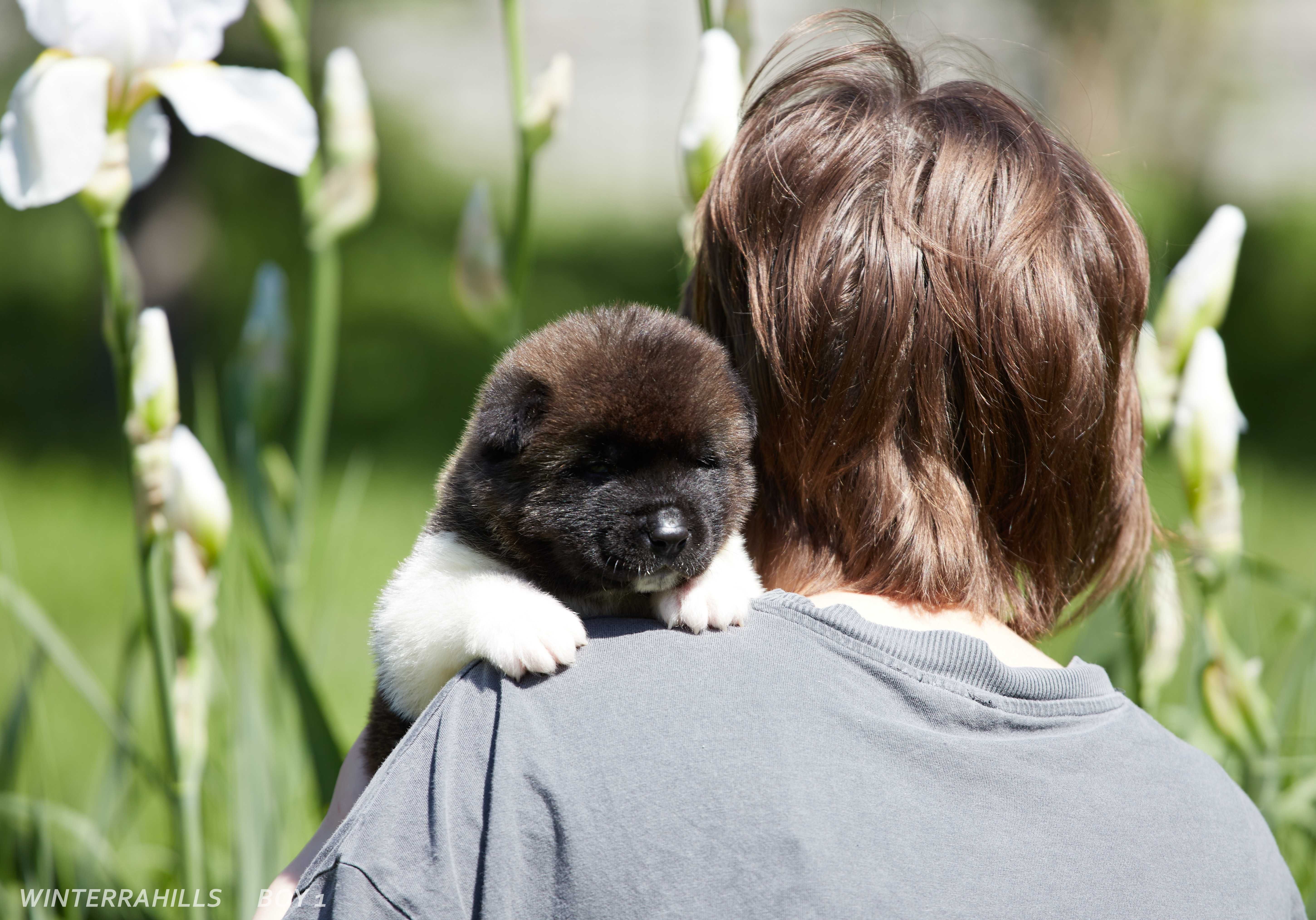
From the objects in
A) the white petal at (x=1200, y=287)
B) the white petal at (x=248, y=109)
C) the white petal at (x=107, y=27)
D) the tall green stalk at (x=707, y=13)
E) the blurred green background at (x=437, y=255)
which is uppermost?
the tall green stalk at (x=707, y=13)

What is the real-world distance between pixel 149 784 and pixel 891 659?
196cm

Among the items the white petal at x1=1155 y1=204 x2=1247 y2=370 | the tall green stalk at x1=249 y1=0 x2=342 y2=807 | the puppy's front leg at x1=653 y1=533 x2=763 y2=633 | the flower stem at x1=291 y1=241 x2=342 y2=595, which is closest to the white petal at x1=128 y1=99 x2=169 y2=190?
the tall green stalk at x1=249 y1=0 x2=342 y2=807

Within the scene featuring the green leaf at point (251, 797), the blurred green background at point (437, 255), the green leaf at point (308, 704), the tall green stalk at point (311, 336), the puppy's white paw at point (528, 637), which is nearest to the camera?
the puppy's white paw at point (528, 637)

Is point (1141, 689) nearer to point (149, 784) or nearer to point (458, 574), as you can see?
point (458, 574)

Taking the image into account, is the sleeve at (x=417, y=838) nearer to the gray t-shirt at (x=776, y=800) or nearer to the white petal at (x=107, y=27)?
the gray t-shirt at (x=776, y=800)

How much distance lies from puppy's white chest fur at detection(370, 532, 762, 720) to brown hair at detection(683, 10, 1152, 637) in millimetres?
198

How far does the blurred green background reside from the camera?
324 centimetres

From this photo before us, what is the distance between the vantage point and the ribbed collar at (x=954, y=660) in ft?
4.57

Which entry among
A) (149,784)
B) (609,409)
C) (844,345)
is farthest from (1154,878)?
(149,784)

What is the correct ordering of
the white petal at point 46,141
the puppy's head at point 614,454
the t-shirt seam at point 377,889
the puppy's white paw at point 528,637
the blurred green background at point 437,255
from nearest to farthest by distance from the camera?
the t-shirt seam at point 377,889 < the puppy's white paw at point 528,637 < the puppy's head at point 614,454 < the white petal at point 46,141 < the blurred green background at point 437,255

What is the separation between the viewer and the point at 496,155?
12617mm

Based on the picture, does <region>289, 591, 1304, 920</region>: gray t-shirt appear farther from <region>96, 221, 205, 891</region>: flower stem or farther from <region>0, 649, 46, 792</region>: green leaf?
<region>0, 649, 46, 792</region>: green leaf

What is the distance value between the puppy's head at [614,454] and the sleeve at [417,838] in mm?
386

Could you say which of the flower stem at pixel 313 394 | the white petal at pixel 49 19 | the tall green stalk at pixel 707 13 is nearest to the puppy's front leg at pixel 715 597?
the flower stem at pixel 313 394
